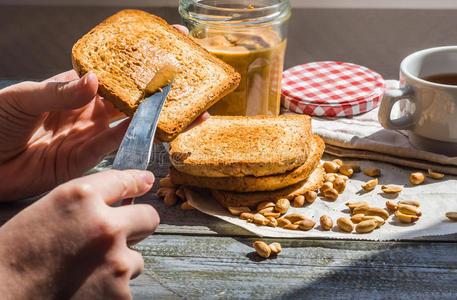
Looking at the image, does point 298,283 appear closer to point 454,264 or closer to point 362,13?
point 454,264

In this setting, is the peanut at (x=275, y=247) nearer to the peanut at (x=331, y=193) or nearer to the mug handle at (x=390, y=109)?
the peanut at (x=331, y=193)

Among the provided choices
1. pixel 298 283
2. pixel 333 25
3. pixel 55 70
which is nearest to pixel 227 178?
pixel 298 283

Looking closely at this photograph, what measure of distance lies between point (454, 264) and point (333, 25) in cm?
211

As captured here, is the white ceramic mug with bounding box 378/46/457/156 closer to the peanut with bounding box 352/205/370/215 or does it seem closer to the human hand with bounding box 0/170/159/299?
the peanut with bounding box 352/205/370/215

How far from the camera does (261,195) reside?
1.38m

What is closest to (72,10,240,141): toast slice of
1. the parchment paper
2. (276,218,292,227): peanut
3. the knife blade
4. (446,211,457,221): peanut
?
the knife blade

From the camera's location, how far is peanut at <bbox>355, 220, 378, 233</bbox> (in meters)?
1.26

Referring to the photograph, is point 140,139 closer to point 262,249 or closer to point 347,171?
point 262,249

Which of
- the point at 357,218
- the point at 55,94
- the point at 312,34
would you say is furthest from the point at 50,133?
the point at 312,34

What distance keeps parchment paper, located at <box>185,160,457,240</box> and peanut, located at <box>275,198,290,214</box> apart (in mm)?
27

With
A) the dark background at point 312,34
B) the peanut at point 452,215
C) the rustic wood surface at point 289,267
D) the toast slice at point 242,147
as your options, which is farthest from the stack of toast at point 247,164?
the dark background at point 312,34

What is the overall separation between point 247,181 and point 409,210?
0.39 metres

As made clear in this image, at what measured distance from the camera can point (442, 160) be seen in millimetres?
1497

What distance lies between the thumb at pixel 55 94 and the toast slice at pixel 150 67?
82mm
